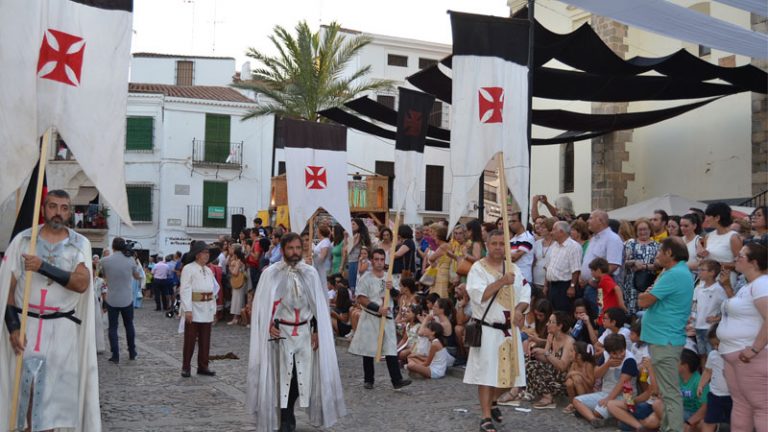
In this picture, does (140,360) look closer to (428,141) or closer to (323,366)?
(323,366)

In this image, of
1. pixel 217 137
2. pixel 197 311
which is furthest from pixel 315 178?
pixel 217 137

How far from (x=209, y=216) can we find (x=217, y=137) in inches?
158

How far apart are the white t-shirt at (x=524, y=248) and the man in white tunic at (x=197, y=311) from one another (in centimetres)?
436

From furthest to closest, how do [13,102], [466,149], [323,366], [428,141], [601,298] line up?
[428,141] < [601,298] < [466,149] < [323,366] < [13,102]

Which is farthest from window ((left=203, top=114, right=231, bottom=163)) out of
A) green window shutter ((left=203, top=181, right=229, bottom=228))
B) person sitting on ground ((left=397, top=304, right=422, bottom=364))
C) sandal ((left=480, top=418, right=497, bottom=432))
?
sandal ((left=480, top=418, right=497, bottom=432))

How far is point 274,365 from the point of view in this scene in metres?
8.36

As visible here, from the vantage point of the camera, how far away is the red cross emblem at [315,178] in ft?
44.4

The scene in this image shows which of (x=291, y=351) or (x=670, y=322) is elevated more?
(x=670, y=322)

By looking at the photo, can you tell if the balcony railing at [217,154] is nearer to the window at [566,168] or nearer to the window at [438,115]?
the window at [438,115]

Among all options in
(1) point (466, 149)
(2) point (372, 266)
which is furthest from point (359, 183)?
(1) point (466, 149)

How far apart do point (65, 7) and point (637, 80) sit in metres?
11.9

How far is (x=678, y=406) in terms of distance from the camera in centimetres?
785

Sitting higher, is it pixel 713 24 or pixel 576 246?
pixel 713 24

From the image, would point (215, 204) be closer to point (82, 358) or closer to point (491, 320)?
point (491, 320)
